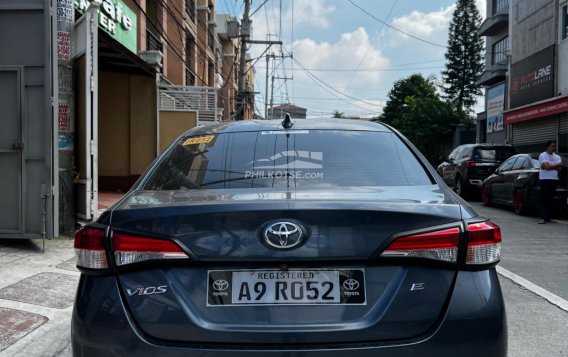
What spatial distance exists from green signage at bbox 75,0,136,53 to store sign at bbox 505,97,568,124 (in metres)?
13.9

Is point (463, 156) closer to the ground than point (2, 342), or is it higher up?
higher up

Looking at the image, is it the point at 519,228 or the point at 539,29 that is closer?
the point at 519,228

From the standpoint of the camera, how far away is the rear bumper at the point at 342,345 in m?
2.03

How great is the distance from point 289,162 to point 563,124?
18.5m

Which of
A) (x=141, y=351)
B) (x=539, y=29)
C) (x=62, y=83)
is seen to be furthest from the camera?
(x=539, y=29)

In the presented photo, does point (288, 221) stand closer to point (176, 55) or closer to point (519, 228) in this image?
point (519, 228)

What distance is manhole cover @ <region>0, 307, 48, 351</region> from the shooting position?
392 cm

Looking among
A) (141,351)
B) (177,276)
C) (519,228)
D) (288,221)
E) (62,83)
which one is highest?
(62,83)

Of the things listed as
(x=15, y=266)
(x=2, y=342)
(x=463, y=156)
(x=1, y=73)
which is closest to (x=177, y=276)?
(x=2, y=342)

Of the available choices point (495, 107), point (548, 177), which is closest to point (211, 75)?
point (495, 107)

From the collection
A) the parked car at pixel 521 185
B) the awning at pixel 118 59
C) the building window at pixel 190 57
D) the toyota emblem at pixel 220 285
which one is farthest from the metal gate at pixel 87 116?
the building window at pixel 190 57

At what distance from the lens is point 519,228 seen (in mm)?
10078

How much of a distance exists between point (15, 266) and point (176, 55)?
59.9 feet

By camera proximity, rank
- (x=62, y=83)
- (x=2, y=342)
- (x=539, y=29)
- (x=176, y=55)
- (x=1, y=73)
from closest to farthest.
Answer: (x=2, y=342) → (x=1, y=73) → (x=62, y=83) → (x=539, y=29) → (x=176, y=55)
